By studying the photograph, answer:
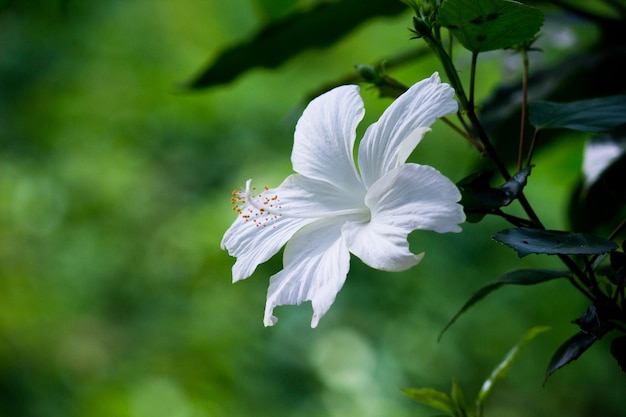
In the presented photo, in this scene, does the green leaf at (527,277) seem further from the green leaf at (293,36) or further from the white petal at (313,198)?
the green leaf at (293,36)

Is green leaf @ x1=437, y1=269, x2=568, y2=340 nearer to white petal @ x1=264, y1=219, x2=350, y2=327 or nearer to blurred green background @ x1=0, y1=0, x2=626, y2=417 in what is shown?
white petal @ x1=264, y1=219, x2=350, y2=327

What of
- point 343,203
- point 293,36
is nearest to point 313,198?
point 343,203

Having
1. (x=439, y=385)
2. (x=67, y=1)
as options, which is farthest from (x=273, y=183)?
(x=67, y=1)

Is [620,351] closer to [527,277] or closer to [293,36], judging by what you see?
[527,277]

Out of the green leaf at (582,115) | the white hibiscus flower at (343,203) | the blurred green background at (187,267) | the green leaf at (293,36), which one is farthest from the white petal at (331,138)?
the blurred green background at (187,267)

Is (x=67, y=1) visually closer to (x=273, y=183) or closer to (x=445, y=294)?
(x=273, y=183)

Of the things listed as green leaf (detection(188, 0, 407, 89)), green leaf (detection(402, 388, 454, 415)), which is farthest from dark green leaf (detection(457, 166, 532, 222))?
green leaf (detection(188, 0, 407, 89))
